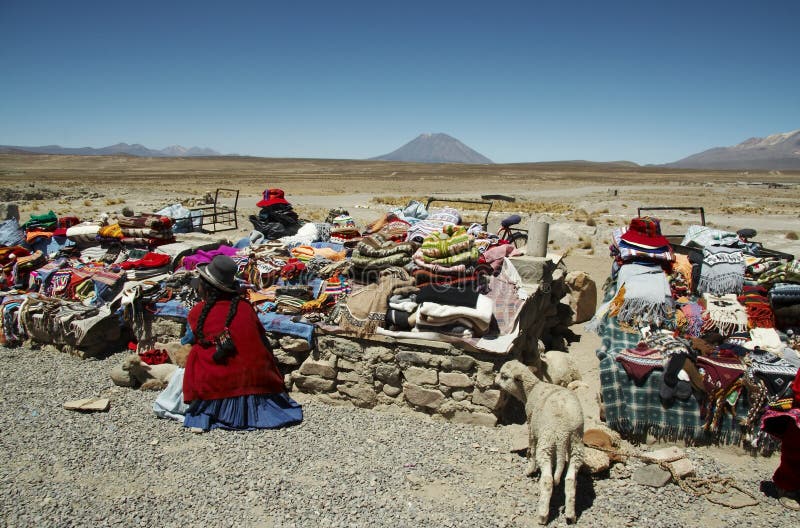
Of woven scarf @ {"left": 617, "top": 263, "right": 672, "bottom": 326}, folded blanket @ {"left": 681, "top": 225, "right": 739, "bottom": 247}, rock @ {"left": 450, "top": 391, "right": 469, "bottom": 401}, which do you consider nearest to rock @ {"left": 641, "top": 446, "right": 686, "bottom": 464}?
rock @ {"left": 450, "top": 391, "right": 469, "bottom": 401}

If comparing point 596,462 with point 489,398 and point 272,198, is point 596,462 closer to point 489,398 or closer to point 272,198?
point 489,398

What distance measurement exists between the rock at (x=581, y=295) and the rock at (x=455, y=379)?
154 inches

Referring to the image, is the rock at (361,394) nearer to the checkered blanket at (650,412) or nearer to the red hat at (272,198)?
the checkered blanket at (650,412)

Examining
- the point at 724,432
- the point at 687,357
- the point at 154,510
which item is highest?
the point at 687,357

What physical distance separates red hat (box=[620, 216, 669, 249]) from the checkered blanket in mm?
2816

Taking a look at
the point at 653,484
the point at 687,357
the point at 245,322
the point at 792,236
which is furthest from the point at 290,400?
the point at 792,236

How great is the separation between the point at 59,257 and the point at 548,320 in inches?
319

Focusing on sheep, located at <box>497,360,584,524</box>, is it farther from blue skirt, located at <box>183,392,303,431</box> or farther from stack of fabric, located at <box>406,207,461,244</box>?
stack of fabric, located at <box>406,207,461,244</box>

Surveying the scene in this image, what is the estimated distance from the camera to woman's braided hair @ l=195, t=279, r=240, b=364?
5086mm

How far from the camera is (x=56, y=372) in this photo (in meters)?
6.47

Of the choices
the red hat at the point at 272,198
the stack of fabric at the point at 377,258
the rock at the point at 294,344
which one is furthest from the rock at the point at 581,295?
the red hat at the point at 272,198

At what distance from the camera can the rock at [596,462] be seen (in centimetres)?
432

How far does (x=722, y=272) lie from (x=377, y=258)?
4669 millimetres

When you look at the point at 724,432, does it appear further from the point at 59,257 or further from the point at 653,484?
the point at 59,257
